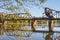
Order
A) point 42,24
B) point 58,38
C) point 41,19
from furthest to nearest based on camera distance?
point 42,24, point 41,19, point 58,38

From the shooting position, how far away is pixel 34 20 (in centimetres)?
830

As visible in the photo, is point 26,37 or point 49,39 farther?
point 26,37

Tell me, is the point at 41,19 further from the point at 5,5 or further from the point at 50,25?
the point at 5,5

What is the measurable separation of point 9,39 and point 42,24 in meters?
3.13

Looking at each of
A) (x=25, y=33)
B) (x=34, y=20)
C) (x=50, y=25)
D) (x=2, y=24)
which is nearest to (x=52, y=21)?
(x=50, y=25)

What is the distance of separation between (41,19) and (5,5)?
2214mm

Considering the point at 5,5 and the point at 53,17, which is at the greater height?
the point at 5,5

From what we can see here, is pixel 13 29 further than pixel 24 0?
Yes

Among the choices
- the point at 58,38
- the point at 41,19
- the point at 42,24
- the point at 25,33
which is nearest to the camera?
the point at 58,38

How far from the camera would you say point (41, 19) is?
25.7 ft

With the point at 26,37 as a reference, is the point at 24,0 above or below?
above

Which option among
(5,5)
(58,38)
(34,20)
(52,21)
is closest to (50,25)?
(52,21)

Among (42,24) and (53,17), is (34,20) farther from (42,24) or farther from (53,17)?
(53,17)

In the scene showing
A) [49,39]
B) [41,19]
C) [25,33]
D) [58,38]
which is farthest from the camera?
[41,19]
